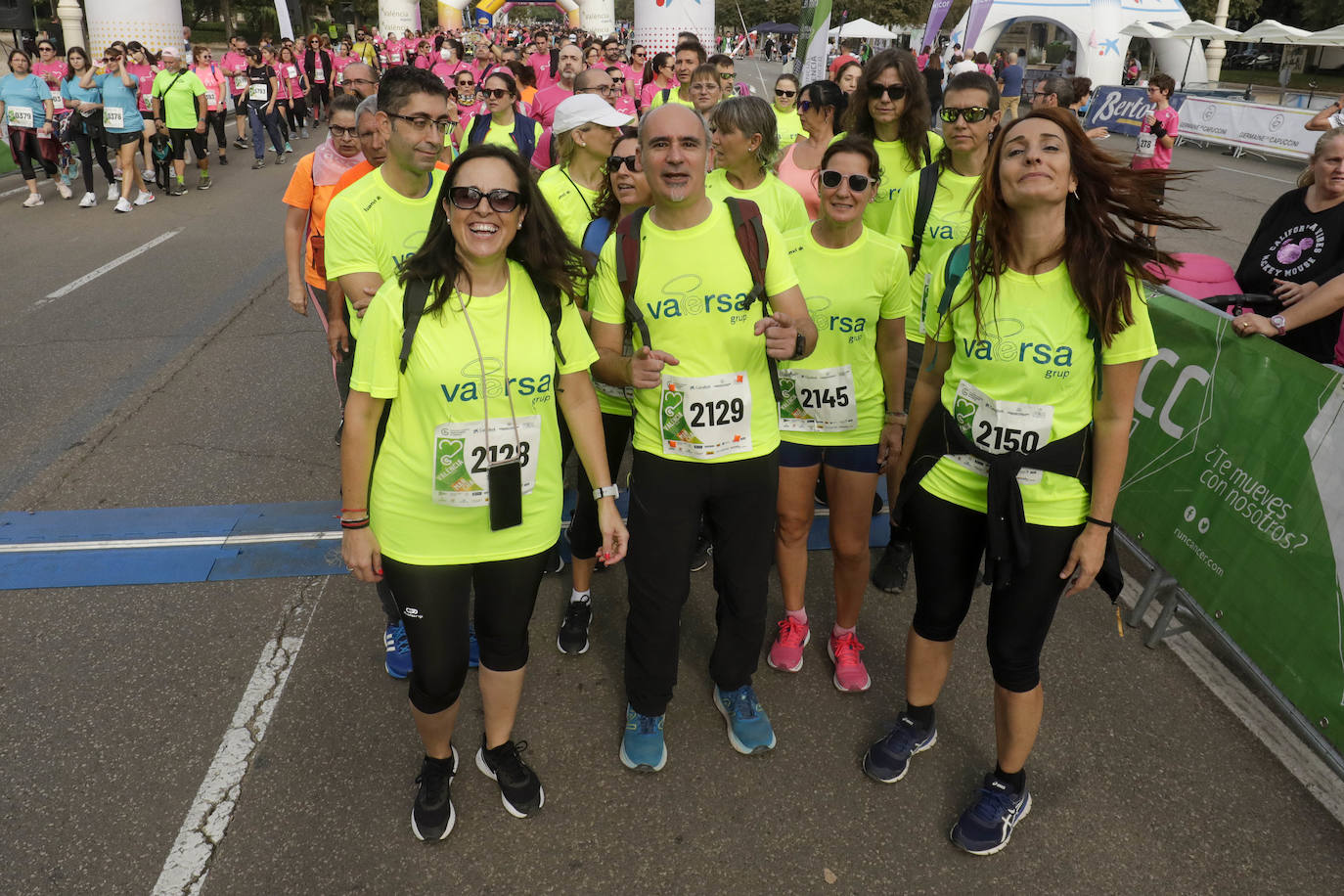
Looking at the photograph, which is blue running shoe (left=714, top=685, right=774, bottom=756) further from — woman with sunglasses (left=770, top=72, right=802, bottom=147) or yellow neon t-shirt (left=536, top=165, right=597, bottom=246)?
woman with sunglasses (left=770, top=72, right=802, bottom=147)

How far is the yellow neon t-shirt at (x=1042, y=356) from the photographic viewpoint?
7.84 ft

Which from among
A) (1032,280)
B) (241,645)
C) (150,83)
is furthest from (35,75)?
(1032,280)

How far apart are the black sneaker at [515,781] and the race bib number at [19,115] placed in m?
12.4

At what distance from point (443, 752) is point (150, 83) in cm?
1330

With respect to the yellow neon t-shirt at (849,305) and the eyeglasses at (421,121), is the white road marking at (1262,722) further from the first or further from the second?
the eyeglasses at (421,121)

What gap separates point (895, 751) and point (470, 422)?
1.73 metres

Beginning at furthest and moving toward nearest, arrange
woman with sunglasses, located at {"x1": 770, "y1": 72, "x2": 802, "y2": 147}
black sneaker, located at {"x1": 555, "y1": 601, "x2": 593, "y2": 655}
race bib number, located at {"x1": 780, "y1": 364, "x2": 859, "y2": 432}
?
1. woman with sunglasses, located at {"x1": 770, "y1": 72, "x2": 802, "y2": 147}
2. black sneaker, located at {"x1": 555, "y1": 601, "x2": 593, "y2": 655}
3. race bib number, located at {"x1": 780, "y1": 364, "x2": 859, "y2": 432}

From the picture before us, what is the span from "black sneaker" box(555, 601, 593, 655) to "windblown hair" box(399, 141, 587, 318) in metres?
1.55

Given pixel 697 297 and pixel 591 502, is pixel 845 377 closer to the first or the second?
pixel 697 297

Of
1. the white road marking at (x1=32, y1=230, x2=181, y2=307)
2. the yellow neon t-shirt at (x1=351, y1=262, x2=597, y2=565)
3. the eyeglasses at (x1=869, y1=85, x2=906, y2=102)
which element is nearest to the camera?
the yellow neon t-shirt at (x1=351, y1=262, x2=597, y2=565)

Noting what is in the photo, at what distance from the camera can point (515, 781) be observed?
2.82 metres

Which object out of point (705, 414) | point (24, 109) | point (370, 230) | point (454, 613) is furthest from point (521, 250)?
point (24, 109)

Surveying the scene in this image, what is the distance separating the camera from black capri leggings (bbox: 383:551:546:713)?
8.18ft

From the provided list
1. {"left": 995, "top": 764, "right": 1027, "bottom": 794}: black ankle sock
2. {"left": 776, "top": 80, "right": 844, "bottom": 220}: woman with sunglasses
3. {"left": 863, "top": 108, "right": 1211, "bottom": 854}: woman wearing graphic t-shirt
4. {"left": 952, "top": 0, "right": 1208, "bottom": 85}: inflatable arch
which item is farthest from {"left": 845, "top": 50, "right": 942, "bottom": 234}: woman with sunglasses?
{"left": 952, "top": 0, "right": 1208, "bottom": 85}: inflatable arch
